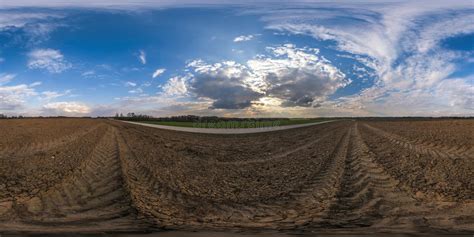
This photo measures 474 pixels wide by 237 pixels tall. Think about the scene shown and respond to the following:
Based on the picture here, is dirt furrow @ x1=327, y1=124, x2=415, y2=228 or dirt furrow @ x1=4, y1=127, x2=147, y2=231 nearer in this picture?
dirt furrow @ x1=4, y1=127, x2=147, y2=231

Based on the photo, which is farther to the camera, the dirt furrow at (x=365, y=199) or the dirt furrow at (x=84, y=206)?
the dirt furrow at (x=365, y=199)

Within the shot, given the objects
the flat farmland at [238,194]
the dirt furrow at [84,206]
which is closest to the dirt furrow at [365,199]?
the flat farmland at [238,194]

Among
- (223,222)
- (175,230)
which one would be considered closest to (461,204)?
(223,222)

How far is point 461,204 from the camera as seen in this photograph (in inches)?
368

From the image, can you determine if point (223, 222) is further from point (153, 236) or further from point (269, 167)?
point (269, 167)

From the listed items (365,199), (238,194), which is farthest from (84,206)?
(365,199)

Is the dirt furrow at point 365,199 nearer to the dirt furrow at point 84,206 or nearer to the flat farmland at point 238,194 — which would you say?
the flat farmland at point 238,194

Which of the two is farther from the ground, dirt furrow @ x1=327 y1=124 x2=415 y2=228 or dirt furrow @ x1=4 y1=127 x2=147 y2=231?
dirt furrow @ x1=327 y1=124 x2=415 y2=228

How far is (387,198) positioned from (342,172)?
3.93 m

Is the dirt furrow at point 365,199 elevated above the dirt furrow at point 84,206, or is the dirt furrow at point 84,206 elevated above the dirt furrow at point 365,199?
the dirt furrow at point 365,199

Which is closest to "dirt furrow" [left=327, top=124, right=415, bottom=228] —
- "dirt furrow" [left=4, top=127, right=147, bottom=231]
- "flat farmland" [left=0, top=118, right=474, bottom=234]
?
"flat farmland" [left=0, top=118, right=474, bottom=234]

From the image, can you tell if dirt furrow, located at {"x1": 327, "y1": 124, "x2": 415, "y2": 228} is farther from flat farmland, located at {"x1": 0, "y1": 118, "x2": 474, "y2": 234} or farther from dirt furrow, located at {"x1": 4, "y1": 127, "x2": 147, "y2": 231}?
dirt furrow, located at {"x1": 4, "y1": 127, "x2": 147, "y2": 231}

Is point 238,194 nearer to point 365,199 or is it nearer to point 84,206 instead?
point 365,199

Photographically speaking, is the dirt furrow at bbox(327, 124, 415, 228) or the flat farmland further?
the dirt furrow at bbox(327, 124, 415, 228)
